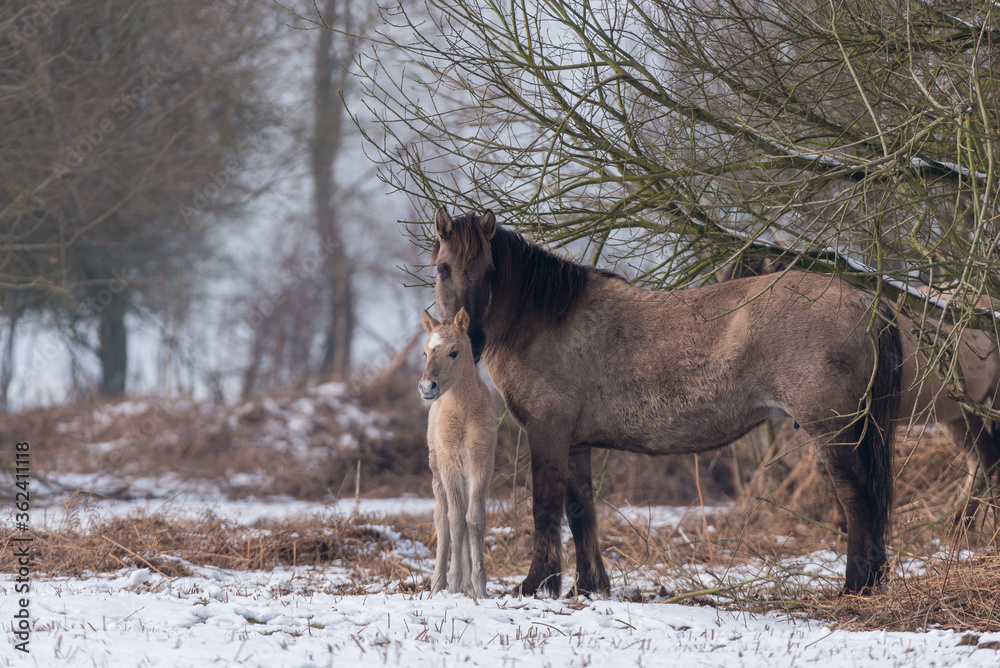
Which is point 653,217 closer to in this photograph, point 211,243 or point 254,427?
point 254,427

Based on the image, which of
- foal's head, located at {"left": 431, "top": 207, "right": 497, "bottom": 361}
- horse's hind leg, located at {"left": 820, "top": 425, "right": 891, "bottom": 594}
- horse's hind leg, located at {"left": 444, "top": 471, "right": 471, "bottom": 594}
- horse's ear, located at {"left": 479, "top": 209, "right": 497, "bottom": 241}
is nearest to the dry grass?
horse's hind leg, located at {"left": 820, "top": 425, "right": 891, "bottom": 594}

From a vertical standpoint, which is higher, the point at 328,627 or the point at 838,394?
the point at 838,394

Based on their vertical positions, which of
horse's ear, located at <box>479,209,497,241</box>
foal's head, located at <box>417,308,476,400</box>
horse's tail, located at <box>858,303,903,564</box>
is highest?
horse's ear, located at <box>479,209,497,241</box>

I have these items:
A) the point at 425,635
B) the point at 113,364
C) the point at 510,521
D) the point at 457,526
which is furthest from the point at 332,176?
the point at 425,635

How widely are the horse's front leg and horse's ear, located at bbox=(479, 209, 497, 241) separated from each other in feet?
4.23

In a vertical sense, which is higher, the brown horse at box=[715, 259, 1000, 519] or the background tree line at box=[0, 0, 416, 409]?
the background tree line at box=[0, 0, 416, 409]

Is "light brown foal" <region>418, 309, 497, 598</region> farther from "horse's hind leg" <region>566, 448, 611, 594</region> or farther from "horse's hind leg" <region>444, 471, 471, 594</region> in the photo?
"horse's hind leg" <region>566, 448, 611, 594</region>

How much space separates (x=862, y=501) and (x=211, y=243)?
22499 mm

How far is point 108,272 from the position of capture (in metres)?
17.0

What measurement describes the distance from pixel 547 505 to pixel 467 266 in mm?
1589

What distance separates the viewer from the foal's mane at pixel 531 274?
573 cm

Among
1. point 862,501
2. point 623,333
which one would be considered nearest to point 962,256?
point 862,501

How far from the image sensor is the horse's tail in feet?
18.0

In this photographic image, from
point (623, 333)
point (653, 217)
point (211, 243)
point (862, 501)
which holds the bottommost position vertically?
point (862, 501)
